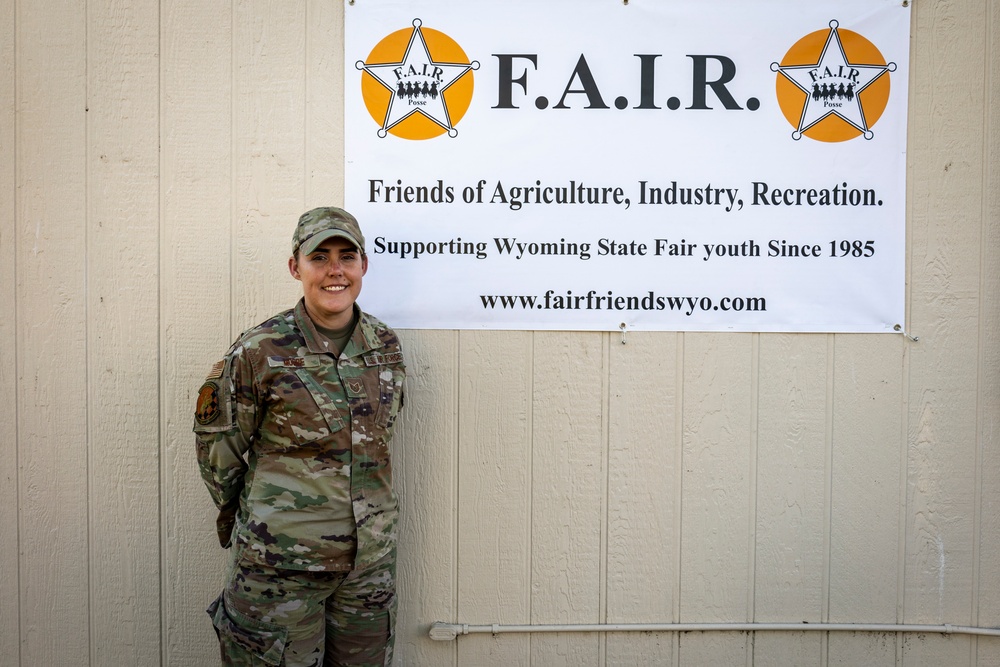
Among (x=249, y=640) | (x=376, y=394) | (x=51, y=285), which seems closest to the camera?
(x=249, y=640)

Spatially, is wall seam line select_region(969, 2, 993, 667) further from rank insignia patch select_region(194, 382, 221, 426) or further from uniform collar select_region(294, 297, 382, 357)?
rank insignia patch select_region(194, 382, 221, 426)

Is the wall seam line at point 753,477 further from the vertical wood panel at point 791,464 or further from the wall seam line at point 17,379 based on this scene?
the wall seam line at point 17,379

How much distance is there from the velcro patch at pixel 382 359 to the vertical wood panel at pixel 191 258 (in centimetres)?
62

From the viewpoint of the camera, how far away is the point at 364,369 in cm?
214

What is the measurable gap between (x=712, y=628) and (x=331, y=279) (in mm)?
1748

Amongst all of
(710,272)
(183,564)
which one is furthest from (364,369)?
(710,272)

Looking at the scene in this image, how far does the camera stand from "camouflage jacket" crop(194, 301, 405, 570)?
80.3 inches

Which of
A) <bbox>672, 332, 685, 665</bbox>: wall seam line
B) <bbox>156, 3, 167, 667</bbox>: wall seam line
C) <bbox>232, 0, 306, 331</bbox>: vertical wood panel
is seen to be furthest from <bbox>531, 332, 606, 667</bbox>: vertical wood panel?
<bbox>156, 3, 167, 667</bbox>: wall seam line

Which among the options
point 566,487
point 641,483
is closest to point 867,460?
point 641,483

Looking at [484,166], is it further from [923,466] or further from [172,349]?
[923,466]

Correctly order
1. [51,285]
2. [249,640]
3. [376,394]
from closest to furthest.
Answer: [249,640], [376,394], [51,285]

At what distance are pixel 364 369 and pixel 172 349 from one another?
79 centimetres

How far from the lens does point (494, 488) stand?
253 centimetres

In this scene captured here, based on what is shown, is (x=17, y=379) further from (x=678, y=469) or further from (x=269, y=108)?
(x=678, y=469)
